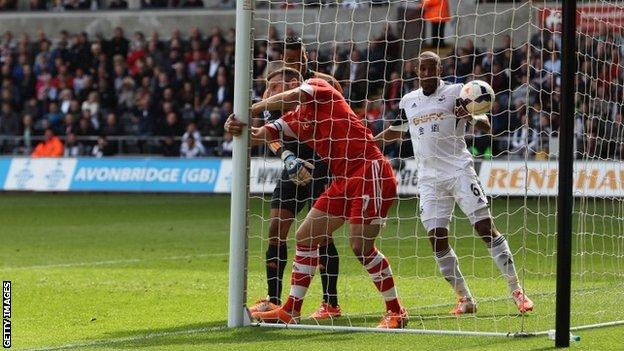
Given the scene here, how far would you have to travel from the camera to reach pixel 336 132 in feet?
33.0

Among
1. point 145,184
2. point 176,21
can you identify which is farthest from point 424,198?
point 176,21

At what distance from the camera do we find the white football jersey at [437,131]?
1052 centimetres

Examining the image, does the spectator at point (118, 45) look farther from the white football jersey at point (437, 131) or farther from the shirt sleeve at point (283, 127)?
the shirt sleeve at point (283, 127)

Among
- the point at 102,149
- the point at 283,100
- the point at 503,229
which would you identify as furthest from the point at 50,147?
the point at 283,100

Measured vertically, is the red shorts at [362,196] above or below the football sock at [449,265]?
above

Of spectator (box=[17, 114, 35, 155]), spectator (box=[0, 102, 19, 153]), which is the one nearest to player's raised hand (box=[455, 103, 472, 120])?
spectator (box=[17, 114, 35, 155])

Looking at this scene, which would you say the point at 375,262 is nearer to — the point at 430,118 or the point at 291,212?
the point at 291,212

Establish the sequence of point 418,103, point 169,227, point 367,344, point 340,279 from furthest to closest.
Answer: point 169,227, point 340,279, point 418,103, point 367,344

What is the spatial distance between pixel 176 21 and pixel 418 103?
24.7 metres

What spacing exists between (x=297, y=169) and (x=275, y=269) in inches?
35.5

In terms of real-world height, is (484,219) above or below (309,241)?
above

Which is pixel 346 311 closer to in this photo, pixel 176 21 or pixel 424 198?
pixel 424 198

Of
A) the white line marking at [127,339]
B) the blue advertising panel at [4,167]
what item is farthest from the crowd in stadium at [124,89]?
the white line marking at [127,339]

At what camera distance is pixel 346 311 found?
10875 millimetres
